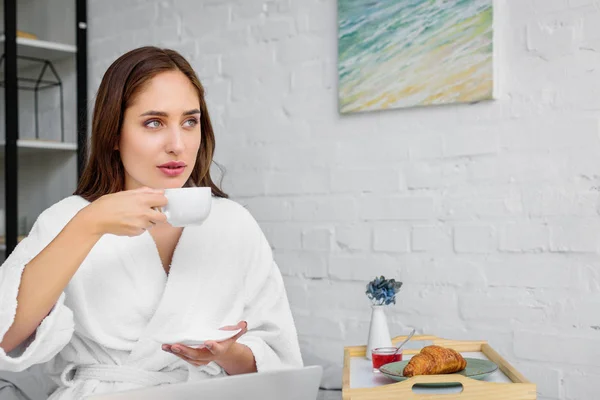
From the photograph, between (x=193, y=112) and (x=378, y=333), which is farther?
(x=378, y=333)

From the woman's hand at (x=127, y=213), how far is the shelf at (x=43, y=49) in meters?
2.22

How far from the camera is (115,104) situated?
1.44 meters

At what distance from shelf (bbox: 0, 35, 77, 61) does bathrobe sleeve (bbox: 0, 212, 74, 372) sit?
205cm

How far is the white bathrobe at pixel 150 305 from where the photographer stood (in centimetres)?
143

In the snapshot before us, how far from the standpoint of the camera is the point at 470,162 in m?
2.16

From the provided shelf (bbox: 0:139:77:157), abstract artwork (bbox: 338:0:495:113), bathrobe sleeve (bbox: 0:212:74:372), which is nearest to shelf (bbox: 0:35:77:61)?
shelf (bbox: 0:139:77:157)

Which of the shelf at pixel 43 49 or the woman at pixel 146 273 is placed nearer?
the woman at pixel 146 273

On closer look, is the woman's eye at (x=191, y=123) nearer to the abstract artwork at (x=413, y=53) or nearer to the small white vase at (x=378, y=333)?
the small white vase at (x=378, y=333)

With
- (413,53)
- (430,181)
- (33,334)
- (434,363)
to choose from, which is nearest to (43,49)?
(413,53)

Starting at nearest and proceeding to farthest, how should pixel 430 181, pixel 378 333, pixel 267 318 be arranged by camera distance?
pixel 267 318 < pixel 378 333 < pixel 430 181

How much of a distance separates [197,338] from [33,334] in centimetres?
32

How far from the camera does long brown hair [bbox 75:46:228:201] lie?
1.45 meters

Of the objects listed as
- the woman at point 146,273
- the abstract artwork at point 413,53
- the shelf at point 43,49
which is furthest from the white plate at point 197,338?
the shelf at point 43,49

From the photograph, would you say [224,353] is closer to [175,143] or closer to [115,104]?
[175,143]
